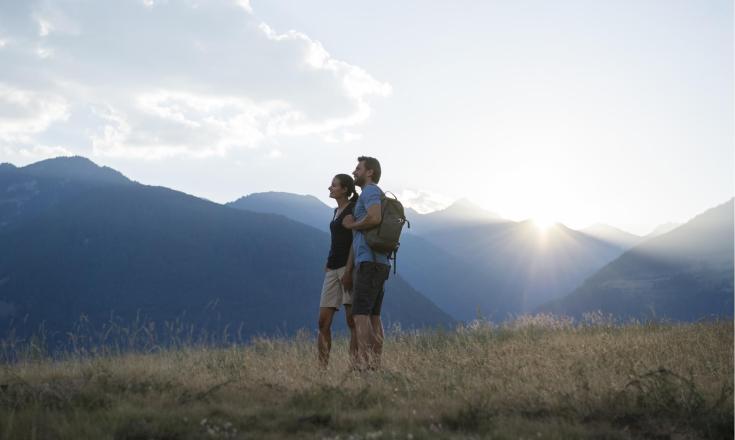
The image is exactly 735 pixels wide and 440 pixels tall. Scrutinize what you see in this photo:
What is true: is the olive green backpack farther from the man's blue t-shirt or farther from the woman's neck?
the woman's neck

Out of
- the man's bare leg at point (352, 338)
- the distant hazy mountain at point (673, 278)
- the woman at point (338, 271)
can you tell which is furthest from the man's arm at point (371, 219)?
the distant hazy mountain at point (673, 278)

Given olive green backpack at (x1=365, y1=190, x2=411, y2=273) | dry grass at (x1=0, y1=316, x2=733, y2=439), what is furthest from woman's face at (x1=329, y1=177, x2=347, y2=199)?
dry grass at (x1=0, y1=316, x2=733, y2=439)

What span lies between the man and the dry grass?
0.33m

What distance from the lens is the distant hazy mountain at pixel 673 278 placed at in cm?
15388

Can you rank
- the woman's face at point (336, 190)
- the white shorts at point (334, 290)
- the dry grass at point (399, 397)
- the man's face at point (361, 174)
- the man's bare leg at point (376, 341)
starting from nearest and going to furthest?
1. the dry grass at point (399, 397)
2. the man's bare leg at point (376, 341)
3. the man's face at point (361, 174)
4. the white shorts at point (334, 290)
5. the woman's face at point (336, 190)

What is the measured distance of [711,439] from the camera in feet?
13.1

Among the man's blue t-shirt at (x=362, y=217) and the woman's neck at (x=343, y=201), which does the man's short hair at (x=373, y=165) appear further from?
the woman's neck at (x=343, y=201)

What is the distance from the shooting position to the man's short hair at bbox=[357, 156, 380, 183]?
7.01 meters

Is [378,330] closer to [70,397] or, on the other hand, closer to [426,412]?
[426,412]

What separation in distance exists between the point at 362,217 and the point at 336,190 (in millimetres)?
772

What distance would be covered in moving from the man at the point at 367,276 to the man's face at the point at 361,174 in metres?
0.11

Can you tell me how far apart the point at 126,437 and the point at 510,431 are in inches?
100

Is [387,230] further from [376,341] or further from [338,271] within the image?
[376,341]

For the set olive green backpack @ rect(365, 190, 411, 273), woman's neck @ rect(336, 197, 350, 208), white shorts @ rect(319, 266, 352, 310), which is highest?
woman's neck @ rect(336, 197, 350, 208)
